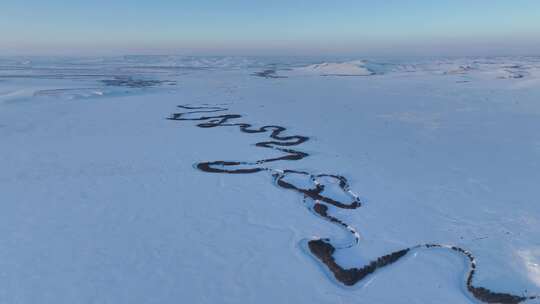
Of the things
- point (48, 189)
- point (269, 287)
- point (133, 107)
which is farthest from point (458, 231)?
point (133, 107)

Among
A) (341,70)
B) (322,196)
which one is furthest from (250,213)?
(341,70)

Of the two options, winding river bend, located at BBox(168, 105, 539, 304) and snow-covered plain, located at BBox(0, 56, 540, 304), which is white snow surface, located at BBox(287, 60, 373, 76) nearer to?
snow-covered plain, located at BBox(0, 56, 540, 304)

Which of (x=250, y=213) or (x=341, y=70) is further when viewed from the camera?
(x=341, y=70)

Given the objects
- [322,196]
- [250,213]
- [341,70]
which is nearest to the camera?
[250,213]

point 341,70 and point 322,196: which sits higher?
point 341,70

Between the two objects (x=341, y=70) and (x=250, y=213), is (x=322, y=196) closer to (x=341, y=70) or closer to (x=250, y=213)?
(x=250, y=213)

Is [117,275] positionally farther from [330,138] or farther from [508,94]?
[508,94]
